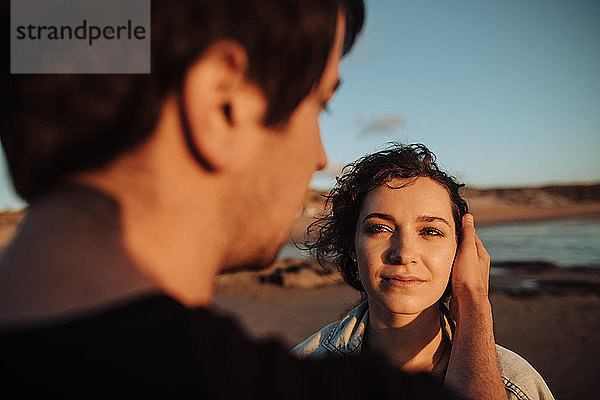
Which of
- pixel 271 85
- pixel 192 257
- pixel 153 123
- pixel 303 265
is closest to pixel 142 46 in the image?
pixel 153 123

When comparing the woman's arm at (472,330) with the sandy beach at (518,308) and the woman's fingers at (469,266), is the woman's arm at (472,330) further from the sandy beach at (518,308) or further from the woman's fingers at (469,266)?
the sandy beach at (518,308)

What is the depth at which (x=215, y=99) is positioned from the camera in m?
0.86

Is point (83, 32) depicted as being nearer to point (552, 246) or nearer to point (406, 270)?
point (406, 270)

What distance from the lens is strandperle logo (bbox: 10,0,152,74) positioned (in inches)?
33.7

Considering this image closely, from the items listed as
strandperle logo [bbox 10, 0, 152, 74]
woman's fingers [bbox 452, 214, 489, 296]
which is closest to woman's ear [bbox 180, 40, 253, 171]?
strandperle logo [bbox 10, 0, 152, 74]

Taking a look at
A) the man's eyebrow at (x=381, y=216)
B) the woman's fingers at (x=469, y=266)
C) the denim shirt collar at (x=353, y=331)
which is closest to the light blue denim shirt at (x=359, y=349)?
the denim shirt collar at (x=353, y=331)

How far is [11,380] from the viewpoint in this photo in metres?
0.55

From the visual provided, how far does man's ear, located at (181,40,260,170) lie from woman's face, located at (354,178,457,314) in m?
1.70

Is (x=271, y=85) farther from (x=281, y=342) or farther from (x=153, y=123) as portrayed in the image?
(x=281, y=342)

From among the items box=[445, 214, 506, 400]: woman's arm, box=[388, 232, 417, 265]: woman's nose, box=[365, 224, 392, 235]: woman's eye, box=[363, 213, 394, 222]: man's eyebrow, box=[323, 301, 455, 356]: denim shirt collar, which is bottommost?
box=[323, 301, 455, 356]: denim shirt collar

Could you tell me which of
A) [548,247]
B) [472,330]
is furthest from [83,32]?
[548,247]

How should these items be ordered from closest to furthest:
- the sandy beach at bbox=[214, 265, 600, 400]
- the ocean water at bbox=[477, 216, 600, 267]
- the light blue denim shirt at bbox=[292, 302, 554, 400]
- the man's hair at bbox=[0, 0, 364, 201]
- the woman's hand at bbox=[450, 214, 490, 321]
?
the man's hair at bbox=[0, 0, 364, 201] → the light blue denim shirt at bbox=[292, 302, 554, 400] → the woman's hand at bbox=[450, 214, 490, 321] → the sandy beach at bbox=[214, 265, 600, 400] → the ocean water at bbox=[477, 216, 600, 267]

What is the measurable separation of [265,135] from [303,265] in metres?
12.9

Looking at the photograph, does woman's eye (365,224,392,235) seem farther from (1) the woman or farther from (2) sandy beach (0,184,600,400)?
(2) sandy beach (0,184,600,400)
